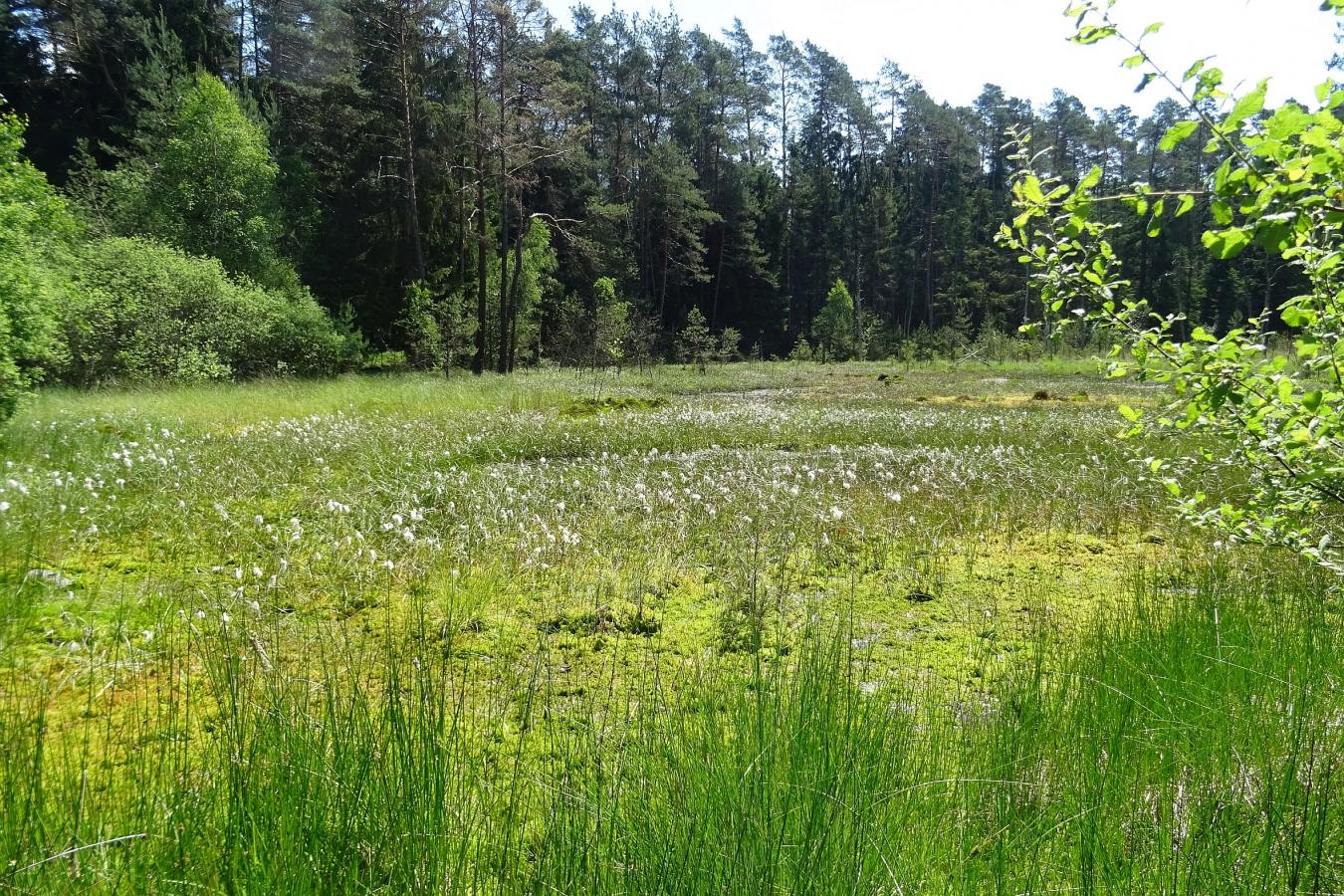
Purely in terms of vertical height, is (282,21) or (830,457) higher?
(282,21)

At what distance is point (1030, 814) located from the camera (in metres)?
2.07

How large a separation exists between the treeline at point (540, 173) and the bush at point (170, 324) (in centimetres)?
391

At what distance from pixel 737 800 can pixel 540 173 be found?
1835 inches

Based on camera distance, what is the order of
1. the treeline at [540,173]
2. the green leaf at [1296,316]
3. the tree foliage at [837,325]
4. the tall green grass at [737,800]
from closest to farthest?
the tall green grass at [737,800] < the green leaf at [1296,316] < the treeline at [540,173] < the tree foliage at [837,325]

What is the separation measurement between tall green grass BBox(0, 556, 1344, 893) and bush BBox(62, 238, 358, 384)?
19034 millimetres

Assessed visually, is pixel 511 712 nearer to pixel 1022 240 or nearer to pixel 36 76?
pixel 1022 240

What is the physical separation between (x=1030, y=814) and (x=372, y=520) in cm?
509

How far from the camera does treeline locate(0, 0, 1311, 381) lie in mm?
28234

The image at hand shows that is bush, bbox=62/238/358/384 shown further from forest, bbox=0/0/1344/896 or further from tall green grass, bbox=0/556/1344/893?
tall green grass, bbox=0/556/1344/893

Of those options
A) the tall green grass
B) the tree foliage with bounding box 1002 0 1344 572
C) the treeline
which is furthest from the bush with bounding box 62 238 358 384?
the tree foliage with bounding box 1002 0 1344 572

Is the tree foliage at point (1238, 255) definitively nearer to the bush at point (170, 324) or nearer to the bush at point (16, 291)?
the bush at point (16, 291)

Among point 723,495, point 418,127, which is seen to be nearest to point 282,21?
point 418,127

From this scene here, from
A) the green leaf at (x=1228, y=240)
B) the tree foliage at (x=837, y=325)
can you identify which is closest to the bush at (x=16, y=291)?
the green leaf at (x=1228, y=240)

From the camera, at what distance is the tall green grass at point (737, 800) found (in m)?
1.65
